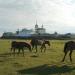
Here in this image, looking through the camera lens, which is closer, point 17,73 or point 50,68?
point 17,73

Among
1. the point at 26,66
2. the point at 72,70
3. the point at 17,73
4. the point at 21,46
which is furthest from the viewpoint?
the point at 21,46

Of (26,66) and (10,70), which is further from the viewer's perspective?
(26,66)

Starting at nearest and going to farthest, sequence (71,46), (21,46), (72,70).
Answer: (72,70) → (71,46) → (21,46)

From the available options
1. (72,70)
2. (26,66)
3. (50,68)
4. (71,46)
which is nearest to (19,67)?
(26,66)

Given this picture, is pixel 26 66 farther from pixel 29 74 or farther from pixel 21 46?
pixel 21 46

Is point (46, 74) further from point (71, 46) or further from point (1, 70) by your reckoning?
point (71, 46)

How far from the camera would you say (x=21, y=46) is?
118ft

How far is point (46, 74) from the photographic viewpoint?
2162 cm

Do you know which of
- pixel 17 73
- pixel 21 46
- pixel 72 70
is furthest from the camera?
pixel 21 46

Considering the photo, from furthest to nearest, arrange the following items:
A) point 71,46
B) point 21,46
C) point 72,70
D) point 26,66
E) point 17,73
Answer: point 21,46 < point 71,46 < point 26,66 < point 72,70 < point 17,73

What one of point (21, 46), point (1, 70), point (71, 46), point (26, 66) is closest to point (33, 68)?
point (26, 66)

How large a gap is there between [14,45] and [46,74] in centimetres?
1519

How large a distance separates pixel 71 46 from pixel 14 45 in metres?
10.2

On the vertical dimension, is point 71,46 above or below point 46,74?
above
